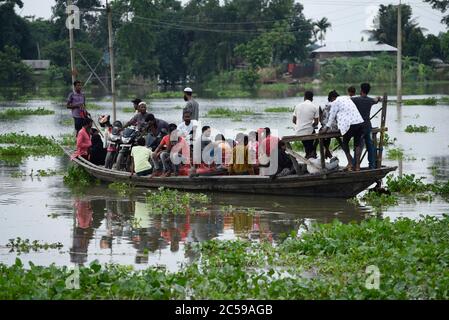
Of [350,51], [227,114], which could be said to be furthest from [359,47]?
[227,114]

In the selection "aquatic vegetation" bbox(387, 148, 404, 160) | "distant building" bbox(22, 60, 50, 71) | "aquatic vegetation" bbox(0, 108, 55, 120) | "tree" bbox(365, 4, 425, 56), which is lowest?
"aquatic vegetation" bbox(387, 148, 404, 160)

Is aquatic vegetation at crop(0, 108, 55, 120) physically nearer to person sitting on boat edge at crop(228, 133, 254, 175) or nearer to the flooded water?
the flooded water

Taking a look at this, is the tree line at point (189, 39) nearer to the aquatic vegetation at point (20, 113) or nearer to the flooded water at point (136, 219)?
the aquatic vegetation at point (20, 113)

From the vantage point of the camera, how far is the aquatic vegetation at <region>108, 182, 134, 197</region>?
16938 millimetres

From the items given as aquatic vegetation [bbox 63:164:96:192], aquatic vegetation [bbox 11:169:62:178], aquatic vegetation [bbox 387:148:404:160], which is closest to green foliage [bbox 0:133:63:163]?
aquatic vegetation [bbox 11:169:62:178]

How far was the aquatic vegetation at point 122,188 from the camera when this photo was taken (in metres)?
16.9

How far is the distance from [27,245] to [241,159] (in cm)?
503

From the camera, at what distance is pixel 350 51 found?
89.9 m

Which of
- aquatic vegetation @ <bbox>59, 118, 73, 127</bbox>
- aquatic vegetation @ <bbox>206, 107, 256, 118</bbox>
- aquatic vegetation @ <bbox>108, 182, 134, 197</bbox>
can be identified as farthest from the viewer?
aquatic vegetation @ <bbox>206, 107, 256, 118</bbox>

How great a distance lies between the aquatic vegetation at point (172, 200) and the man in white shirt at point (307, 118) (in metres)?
1.95

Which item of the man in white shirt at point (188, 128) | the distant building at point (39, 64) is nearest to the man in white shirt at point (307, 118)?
the man in white shirt at point (188, 128)

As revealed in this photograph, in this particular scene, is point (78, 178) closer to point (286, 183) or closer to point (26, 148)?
point (286, 183)

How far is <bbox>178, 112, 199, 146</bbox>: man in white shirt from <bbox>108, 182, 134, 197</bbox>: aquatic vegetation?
1.44 metres
